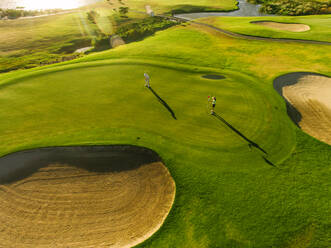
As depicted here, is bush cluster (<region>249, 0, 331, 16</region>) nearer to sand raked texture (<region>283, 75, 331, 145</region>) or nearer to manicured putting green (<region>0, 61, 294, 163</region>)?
sand raked texture (<region>283, 75, 331, 145</region>)

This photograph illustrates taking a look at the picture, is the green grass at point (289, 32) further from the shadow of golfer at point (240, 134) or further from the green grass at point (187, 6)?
the shadow of golfer at point (240, 134)

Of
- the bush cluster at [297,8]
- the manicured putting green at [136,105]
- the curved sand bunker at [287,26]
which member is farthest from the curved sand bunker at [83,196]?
the bush cluster at [297,8]

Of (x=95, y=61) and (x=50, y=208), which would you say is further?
(x=95, y=61)

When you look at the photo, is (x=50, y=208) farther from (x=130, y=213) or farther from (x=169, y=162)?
(x=169, y=162)

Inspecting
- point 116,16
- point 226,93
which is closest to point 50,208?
point 226,93

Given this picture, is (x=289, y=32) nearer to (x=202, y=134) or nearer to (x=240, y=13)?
(x=240, y=13)

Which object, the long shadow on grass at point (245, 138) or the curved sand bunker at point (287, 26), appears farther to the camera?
the curved sand bunker at point (287, 26)
